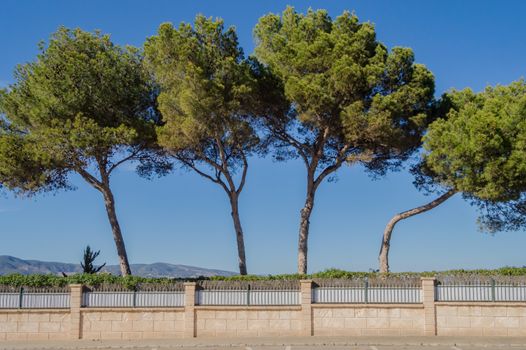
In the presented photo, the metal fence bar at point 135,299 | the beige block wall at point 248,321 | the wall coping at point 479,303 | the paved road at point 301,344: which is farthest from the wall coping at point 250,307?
the wall coping at point 479,303

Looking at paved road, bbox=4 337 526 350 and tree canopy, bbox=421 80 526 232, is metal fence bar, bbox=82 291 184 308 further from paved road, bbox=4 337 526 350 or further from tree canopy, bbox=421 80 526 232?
tree canopy, bbox=421 80 526 232

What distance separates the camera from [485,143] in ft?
78.5

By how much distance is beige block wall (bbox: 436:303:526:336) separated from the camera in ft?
64.7

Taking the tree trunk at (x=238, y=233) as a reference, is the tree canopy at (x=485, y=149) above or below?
above

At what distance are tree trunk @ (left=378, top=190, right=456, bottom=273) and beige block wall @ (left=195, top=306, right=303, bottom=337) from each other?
26.3ft

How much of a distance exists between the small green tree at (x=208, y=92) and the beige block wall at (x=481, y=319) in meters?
9.68

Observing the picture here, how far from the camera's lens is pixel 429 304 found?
66.1 feet

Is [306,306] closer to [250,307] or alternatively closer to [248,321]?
[250,307]

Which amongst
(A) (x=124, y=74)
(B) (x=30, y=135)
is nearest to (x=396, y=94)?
(A) (x=124, y=74)

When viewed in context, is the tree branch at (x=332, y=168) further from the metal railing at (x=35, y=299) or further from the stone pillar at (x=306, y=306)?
the metal railing at (x=35, y=299)

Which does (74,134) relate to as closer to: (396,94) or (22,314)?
(22,314)

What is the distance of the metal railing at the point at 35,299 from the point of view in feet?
69.2

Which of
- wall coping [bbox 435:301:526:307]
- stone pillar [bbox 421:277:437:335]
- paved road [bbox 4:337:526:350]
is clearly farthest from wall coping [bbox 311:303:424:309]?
paved road [bbox 4:337:526:350]

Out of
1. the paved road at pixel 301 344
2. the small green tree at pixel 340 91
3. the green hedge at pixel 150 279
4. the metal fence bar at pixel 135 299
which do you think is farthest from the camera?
the small green tree at pixel 340 91
